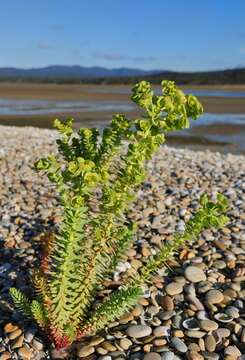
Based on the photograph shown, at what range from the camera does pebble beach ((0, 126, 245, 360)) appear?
14.0 ft

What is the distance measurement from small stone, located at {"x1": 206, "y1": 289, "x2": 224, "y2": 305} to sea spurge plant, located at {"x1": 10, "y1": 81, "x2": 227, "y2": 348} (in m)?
0.90

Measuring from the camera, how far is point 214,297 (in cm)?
485

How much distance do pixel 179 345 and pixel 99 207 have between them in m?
1.28

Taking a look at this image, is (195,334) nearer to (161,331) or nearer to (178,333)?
(178,333)

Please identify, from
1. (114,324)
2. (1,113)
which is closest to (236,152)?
(114,324)

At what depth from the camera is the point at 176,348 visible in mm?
4234

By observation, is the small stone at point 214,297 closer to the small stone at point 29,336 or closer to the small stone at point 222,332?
the small stone at point 222,332

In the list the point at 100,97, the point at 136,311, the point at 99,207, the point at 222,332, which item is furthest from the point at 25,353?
the point at 100,97

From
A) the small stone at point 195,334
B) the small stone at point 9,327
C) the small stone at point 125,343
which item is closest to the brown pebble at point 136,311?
the small stone at point 125,343

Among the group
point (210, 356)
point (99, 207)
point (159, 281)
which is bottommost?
point (210, 356)

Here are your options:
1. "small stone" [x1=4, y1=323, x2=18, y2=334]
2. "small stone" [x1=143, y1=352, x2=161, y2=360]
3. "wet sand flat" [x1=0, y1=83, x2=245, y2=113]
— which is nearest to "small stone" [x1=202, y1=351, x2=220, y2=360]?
"small stone" [x1=143, y1=352, x2=161, y2=360]

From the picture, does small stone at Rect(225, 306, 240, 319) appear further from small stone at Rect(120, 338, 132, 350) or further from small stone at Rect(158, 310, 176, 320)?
small stone at Rect(120, 338, 132, 350)

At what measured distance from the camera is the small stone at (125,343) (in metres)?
4.26

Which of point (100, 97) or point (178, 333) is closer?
point (178, 333)
